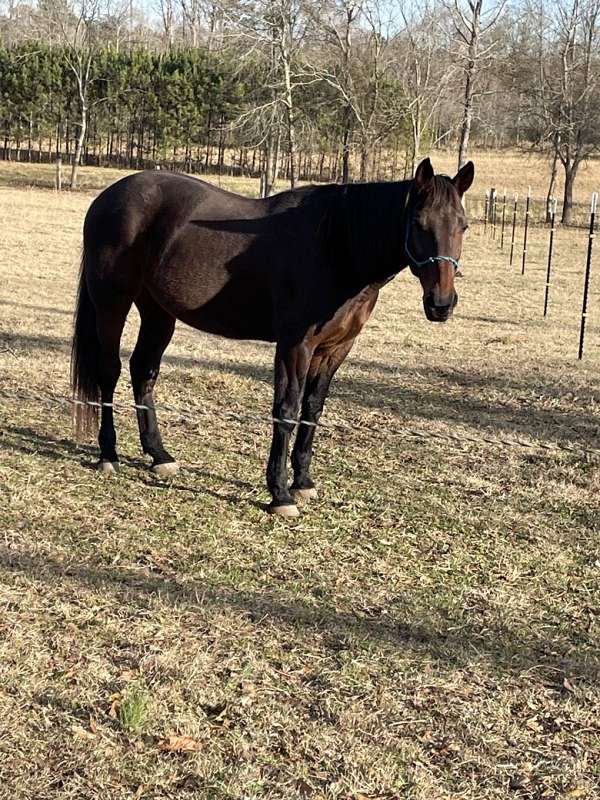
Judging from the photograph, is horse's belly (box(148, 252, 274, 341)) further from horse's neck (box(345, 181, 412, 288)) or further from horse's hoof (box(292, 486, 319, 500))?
horse's hoof (box(292, 486, 319, 500))

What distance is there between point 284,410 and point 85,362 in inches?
61.9

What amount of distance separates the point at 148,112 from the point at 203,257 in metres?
41.9

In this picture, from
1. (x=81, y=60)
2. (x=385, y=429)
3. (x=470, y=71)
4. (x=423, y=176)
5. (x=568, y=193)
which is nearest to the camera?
(x=423, y=176)

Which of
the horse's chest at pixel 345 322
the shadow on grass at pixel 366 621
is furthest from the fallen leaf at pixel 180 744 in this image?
the horse's chest at pixel 345 322

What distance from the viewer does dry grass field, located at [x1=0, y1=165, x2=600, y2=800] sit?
2746 mm

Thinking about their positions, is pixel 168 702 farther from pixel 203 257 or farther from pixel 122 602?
pixel 203 257

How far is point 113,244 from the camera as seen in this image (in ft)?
17.0

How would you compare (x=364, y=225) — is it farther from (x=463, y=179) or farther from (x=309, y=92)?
(x=309, y=92)

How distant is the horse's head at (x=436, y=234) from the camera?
4152 millimetres

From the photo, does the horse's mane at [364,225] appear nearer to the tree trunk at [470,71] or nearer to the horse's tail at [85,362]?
the horse's tail at [85,362]

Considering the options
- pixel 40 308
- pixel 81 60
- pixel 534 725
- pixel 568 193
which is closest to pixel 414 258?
pixel 534 725

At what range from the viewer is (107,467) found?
5391mm

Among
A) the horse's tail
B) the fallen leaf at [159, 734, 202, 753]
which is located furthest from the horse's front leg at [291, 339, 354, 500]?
the fallen leaf at [159, 734, 202, 753]

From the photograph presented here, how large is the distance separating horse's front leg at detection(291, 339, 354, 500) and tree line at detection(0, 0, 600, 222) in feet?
82.1
